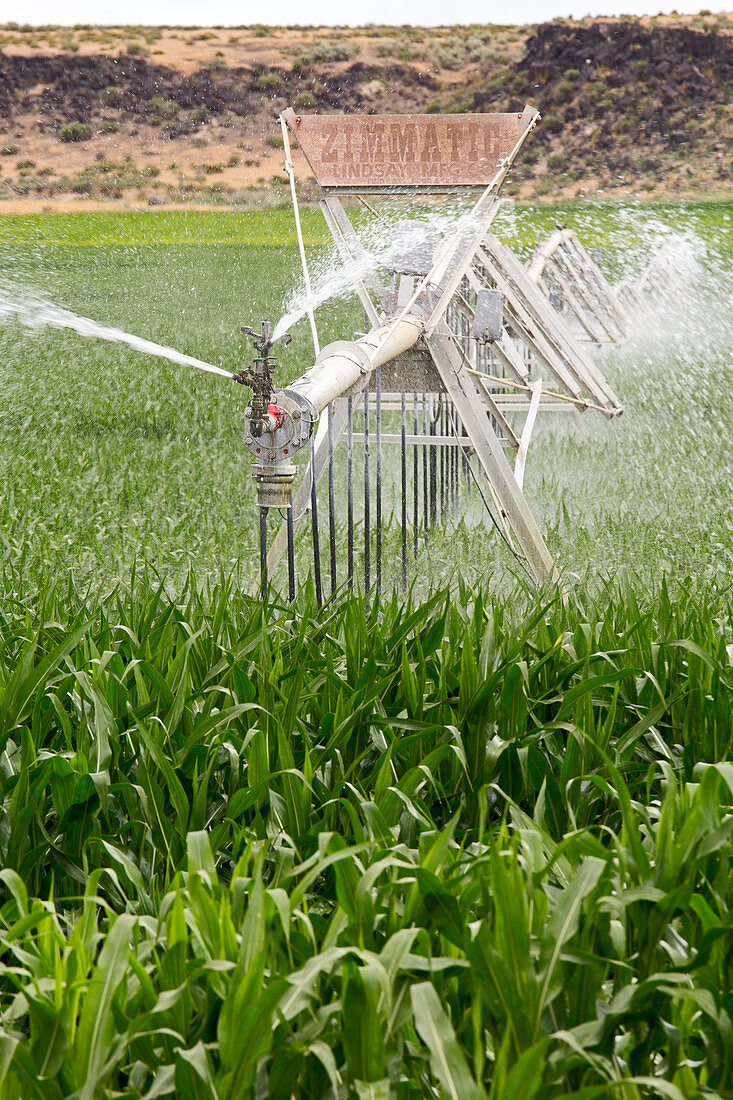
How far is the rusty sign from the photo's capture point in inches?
199

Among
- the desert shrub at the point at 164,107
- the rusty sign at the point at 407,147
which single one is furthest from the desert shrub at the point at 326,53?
the rusty sign at the point at 407,147

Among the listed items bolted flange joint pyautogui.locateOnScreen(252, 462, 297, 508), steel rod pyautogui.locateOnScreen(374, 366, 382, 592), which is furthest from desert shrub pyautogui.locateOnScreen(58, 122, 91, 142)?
bolted flange joint pyautogui.locateOnScreen(252, 462, 297, 508)

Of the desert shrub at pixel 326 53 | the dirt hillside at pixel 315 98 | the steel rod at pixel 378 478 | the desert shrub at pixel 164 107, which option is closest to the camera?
the steel rod at pixel 378 478

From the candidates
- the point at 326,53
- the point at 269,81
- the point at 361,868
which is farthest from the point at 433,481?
the point at 326,53

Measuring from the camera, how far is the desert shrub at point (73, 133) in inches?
1693

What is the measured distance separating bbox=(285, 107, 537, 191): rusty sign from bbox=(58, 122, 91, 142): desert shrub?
41983 millimetres

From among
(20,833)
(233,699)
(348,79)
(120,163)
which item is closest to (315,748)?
(233,699)

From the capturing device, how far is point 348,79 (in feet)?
151

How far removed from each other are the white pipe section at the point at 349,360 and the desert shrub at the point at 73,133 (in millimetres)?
42700

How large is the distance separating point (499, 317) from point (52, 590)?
286 centimetres

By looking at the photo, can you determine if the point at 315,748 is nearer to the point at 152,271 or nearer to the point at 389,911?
the point at 389,911

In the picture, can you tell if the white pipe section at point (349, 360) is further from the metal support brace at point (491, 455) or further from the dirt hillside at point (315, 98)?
the dirt hillside at point (315, 98)

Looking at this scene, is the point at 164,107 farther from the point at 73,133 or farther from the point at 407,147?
the point at 407,147

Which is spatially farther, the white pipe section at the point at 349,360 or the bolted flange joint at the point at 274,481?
the white pipe section at the point at 349,360
